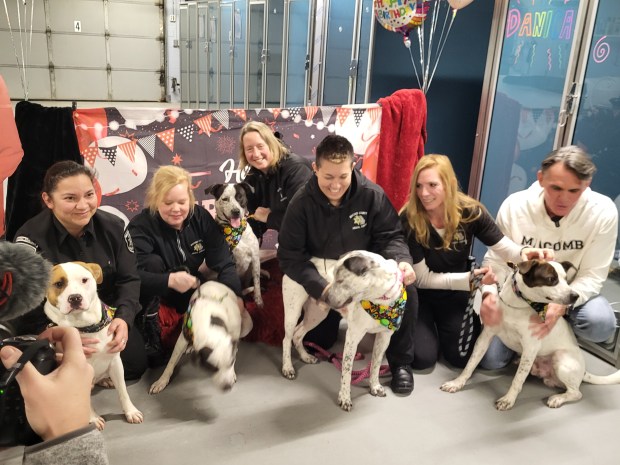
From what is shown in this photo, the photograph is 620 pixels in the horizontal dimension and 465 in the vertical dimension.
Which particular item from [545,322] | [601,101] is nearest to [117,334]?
[545,322]

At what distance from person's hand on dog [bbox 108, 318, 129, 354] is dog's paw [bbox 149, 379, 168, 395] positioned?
443mm

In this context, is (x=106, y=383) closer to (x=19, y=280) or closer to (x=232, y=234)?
(x=232, y=234)

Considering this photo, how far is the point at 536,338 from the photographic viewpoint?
247 cm

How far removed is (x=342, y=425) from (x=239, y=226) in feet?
4.40

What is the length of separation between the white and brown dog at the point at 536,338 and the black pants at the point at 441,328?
198 mm

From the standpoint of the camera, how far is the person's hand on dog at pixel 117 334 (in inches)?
86.5

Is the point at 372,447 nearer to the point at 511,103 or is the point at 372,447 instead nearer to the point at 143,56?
the point at 511,103

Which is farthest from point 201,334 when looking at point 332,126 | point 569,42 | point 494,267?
point 569,42

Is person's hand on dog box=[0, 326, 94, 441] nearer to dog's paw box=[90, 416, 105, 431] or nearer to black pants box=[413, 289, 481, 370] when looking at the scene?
dog's paw box=[90, 416, 105, 431]

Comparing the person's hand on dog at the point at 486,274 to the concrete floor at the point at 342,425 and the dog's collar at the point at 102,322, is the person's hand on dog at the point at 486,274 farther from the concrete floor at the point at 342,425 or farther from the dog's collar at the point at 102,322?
the dog's collar at the point at 102,322

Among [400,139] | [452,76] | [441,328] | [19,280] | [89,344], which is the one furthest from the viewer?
[452,76]

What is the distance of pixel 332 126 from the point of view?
12.5 ft

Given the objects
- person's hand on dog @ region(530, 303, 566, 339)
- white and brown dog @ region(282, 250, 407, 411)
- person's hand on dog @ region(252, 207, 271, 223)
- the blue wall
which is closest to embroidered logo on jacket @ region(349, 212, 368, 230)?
white and brown dog @ region(282, 250, 407, 411)

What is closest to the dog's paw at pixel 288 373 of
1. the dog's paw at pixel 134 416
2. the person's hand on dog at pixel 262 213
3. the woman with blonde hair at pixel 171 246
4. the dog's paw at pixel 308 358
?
the dog's paw at pixel 308 358
